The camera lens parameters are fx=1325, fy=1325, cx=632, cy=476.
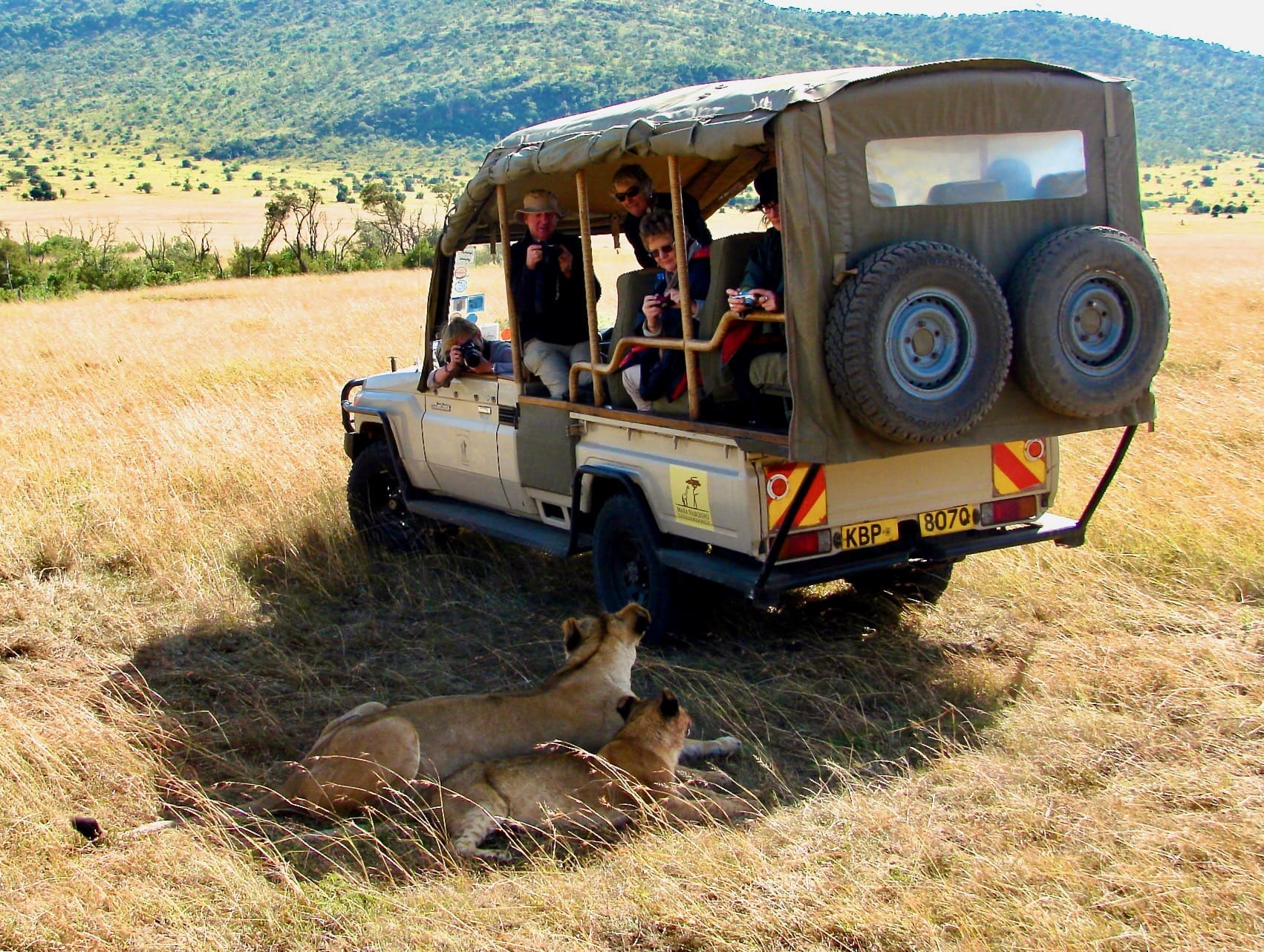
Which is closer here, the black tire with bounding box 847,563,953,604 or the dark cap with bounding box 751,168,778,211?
the dark cap with bounding box 751,168,778,211

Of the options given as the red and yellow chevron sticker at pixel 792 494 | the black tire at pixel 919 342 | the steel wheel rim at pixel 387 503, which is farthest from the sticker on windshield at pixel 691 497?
the steel wheel rim at pixel 387 503

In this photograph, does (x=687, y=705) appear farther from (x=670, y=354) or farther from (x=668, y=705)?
(x=670, y=354)

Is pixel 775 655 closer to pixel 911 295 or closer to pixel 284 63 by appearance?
pixel 911 295

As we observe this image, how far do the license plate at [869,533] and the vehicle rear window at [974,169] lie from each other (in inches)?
52.1

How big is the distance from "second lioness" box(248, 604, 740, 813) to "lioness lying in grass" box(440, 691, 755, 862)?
0.18m

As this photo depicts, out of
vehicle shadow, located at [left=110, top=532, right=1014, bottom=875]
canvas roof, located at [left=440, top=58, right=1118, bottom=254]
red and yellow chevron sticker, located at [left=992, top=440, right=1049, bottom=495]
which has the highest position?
canvas roof, located at [left=440, top=58, right=1118, bottom=254]

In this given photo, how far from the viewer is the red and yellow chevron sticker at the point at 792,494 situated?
5230 mm

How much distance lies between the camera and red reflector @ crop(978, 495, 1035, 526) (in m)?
5.77

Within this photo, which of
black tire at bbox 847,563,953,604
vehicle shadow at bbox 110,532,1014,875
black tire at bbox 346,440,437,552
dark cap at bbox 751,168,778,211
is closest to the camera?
vehicle shadow at bbox 110,532,1014,875

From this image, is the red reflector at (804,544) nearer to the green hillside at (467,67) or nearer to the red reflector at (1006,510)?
the red reflector at (1006,510)

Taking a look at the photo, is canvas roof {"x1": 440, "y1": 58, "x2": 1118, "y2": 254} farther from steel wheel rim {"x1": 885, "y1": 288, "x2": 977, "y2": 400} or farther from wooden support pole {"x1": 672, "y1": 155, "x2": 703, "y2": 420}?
steel wheel rim {"x1": 885, "y1": 288, "x2": 977, "y2": 400}

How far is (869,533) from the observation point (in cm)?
552

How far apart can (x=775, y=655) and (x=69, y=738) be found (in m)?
2.92

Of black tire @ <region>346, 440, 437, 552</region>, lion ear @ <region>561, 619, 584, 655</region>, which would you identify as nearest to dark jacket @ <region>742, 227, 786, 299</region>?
lion ear @ <region>561, 619, 584, 655</region>
